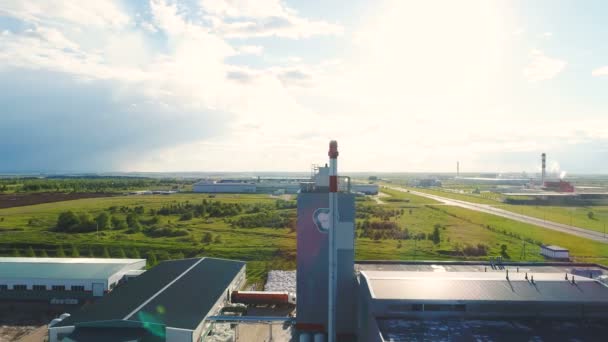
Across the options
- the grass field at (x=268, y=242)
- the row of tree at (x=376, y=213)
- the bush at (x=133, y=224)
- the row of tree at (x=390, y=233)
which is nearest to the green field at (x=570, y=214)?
the grass field at (x=268, y=242)

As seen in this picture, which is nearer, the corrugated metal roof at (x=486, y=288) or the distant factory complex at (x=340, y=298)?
the distant factory complex at (x=340, y=298)

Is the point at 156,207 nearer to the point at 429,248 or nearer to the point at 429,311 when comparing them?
the point at 429,248

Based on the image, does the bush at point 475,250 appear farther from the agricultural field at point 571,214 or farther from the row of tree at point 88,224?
the row of tree at point 88,224

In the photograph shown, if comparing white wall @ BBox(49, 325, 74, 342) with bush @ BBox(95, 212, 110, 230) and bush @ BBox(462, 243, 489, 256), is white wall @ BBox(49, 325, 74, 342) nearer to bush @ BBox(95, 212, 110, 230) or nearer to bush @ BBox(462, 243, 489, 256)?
bush @ BBox(462, 243, 489, 256)

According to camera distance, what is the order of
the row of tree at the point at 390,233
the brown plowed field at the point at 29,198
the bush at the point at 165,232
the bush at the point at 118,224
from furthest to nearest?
the brown plowed field at the point at 29,198 < the bush at the point at 118,224 < the bush at the point at 165,232 < the row of tree at the point at 390,233

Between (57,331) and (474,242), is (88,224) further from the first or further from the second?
(474,242)

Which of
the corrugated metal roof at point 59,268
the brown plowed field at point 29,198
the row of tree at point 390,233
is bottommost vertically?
the row of tree at point 390,233
